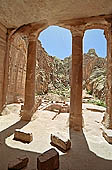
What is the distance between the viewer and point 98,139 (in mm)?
5324

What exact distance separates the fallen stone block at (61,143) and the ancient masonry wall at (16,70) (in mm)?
10235

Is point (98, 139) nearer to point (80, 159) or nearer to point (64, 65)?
point (80, 159)

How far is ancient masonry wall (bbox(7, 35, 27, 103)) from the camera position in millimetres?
13679

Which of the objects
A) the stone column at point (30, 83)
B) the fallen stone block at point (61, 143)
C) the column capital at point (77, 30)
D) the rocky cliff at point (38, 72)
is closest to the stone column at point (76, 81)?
the column capital at point (77, 30)

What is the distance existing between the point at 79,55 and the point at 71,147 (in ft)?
17.1

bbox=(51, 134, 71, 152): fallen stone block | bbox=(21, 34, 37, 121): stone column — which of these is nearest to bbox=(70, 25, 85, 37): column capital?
bbox=(21, 34, 37, 121): stone column

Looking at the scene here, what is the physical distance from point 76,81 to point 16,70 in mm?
9872

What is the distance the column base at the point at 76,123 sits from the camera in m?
6.64

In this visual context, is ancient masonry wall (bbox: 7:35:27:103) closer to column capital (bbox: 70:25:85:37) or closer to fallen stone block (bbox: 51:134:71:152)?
column capital (bbox: 70:25:85:37)

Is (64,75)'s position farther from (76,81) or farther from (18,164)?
(18,164)

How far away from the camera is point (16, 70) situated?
1471cm

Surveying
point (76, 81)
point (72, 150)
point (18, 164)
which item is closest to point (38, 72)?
point (76, 81)

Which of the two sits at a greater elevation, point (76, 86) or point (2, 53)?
point (2, 53)

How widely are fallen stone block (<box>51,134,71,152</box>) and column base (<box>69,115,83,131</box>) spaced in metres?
2.27
